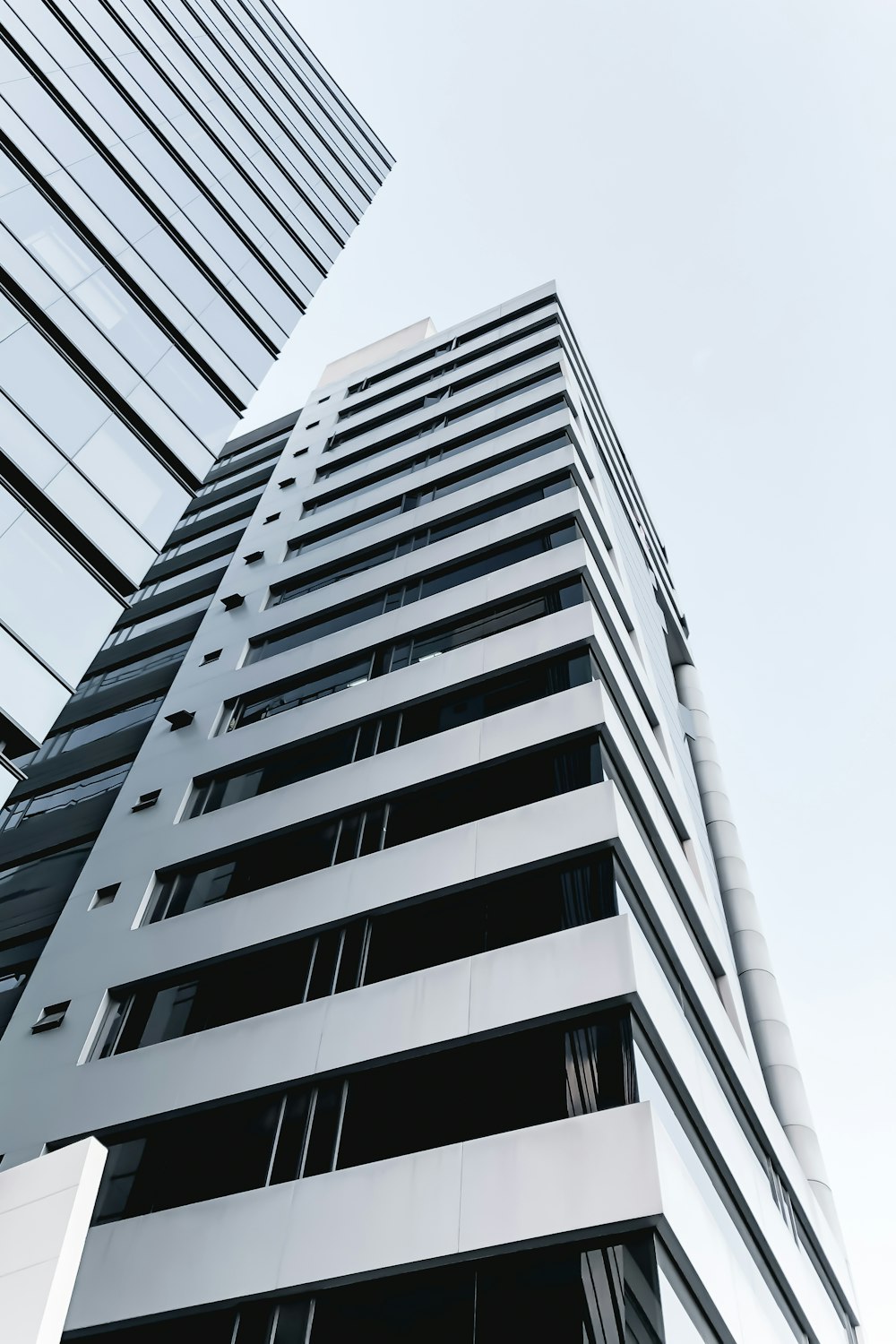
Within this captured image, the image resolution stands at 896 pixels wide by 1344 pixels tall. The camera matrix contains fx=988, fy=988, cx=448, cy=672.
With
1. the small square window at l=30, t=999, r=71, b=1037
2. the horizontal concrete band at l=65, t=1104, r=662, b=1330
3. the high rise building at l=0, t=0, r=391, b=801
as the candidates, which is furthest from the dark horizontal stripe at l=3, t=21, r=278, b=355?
the horizontal concrete band at l=65, t=1104, r=662, b=1330

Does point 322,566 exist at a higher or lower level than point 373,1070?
higher

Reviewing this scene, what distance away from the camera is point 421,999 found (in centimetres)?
1348

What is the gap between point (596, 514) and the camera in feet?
87.9

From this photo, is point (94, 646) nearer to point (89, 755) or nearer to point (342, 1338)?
point (342, 1338)

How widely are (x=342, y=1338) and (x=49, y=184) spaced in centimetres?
1590

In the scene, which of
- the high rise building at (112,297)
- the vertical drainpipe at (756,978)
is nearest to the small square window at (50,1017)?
the high rise building at (112,297)

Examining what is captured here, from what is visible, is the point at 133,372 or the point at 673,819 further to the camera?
the point at 673,819

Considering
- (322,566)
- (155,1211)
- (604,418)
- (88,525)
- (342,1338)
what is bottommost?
(342,1338)

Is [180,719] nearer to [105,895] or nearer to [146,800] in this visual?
[146,800]

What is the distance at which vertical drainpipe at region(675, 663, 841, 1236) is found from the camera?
88.7ft

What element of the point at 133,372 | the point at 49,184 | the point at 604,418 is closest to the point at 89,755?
the point at 133,372

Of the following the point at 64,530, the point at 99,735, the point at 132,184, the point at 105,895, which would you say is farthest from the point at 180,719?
the point at 132,184

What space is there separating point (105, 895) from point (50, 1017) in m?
3.11

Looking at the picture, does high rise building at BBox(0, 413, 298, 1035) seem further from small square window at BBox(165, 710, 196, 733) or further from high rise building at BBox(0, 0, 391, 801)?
high rise building at BBox(0, 0, 391, 801)
